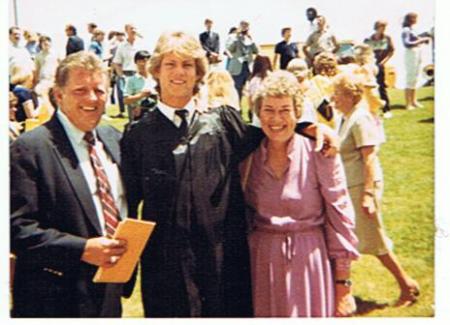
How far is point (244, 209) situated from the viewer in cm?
432

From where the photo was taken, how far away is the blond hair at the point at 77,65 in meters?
4.18

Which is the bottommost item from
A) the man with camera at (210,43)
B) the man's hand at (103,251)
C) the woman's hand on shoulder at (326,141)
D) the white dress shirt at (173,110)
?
the man's hand at (103,251)

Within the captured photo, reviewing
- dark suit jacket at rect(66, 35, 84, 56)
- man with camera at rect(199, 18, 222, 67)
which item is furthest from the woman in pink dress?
dark suit jacket at rect(66, 35, 84, 56)

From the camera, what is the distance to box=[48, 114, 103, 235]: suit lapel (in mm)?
4156

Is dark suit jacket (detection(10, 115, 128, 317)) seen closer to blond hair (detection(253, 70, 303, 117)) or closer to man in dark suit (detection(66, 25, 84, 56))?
man in dark suit (detection(66, 25, 84, 56))

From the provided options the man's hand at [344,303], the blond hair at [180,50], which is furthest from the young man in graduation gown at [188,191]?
the man's hand at [344,303]

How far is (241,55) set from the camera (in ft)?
14.0

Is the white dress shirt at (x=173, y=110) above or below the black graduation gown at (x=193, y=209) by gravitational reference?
above

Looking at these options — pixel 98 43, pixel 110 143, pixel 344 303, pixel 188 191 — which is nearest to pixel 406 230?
pixel 344 303

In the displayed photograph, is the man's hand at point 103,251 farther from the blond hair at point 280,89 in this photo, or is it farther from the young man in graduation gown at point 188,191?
the blond hair at point 280,89

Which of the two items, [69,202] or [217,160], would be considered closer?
[69,202]

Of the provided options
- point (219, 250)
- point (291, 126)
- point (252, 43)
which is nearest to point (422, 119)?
point (291, 126)

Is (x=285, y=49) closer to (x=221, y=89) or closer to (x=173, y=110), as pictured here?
(x=221, y=89)

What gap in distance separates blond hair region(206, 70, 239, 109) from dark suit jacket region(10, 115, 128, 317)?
550 millimetres
